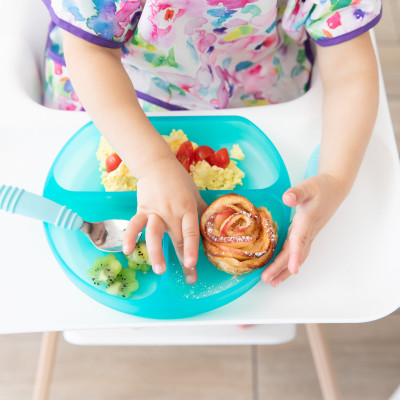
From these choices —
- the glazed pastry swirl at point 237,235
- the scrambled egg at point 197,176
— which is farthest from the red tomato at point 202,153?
the glazed pastry swirl at point 237,235

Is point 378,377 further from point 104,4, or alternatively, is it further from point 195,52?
point 104,4

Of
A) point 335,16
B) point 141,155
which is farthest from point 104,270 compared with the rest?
point 335,16

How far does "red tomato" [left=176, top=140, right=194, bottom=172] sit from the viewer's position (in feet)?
2.38

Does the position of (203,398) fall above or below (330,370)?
below

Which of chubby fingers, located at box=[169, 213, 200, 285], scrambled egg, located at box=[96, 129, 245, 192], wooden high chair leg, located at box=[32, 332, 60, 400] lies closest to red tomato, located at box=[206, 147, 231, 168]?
scrambled egg, located at box=[96, 129, 245, 192]

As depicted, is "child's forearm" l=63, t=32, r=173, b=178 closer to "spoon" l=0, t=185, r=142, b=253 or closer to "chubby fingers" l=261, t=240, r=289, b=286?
"spoon" l=0, t=185, r=142, b=253

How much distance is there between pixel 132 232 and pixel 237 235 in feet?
0.44

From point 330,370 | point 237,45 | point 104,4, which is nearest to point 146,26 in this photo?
point 104,4

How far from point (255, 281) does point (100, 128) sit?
32cm

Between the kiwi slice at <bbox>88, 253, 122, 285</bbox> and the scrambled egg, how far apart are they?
12cm

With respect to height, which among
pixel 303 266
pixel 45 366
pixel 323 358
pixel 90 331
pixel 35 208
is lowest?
pixel 323 358

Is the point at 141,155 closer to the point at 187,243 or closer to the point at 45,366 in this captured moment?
the point at 187,243

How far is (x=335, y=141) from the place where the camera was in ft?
2.32

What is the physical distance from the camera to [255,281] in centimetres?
62
